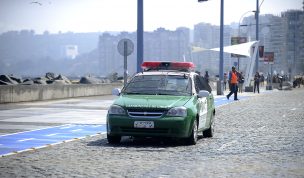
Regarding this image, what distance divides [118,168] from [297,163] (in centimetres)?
294

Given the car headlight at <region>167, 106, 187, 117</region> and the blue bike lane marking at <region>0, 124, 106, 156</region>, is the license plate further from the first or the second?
the blue bike lane marking at <region>0, 124, 106, 156</region>

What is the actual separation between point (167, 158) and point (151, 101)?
2.20 metres

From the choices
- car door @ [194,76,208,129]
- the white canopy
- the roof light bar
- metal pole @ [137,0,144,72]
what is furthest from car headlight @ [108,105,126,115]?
the white canopy

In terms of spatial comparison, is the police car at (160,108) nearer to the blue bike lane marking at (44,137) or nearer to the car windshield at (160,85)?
the car windshield at (160,85)

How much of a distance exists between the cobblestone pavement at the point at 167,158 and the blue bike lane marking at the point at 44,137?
524 millimetres

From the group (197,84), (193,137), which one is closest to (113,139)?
(193,137)

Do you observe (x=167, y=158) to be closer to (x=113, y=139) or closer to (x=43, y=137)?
(x=113, y=139)

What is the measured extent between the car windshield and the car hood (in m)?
0.33

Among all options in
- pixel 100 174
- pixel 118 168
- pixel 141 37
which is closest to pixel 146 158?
pixel 118 168

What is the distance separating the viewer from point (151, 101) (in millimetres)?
12852

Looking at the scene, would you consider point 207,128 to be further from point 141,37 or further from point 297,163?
point 141,37

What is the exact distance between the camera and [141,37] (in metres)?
24.6

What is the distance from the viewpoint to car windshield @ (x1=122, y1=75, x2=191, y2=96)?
539 inches

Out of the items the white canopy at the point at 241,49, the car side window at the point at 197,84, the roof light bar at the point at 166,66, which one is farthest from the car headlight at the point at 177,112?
the white canopy at the point at 241,49
